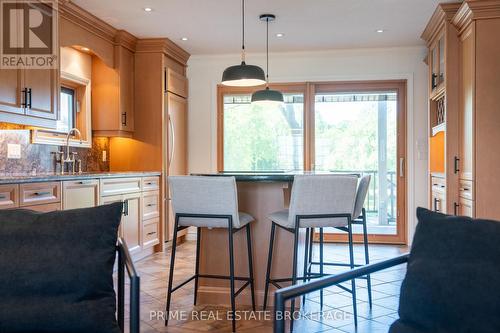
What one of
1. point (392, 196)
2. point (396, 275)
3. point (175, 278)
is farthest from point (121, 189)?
point (392, 196)

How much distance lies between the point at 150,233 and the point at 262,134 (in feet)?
6.87

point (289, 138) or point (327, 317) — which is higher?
point (289, 138)

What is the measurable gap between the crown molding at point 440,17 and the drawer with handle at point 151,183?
135 inches

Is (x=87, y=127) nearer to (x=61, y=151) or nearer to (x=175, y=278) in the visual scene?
(x=61, y=151)

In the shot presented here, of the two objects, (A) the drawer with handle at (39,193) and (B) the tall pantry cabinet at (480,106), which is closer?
(A) the drawer with handle at (39,193)

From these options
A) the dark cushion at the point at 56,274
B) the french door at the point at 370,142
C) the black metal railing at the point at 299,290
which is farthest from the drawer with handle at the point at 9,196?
the french door at the point at 370,142

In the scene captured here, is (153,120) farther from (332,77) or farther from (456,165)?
(456,165)

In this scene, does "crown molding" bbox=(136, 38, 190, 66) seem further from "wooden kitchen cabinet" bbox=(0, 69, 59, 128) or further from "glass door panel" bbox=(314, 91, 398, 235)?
"glass door panel" bbox=(314, 91, 398, 235)

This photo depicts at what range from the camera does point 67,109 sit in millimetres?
4551

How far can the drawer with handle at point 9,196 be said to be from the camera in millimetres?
2671

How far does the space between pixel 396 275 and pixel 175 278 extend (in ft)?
6.71

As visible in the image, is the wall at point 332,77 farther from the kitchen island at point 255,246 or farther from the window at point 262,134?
the kitchen island at point 255,246

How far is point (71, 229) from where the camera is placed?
142cm

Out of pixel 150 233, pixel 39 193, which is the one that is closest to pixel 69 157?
pixel 150 233
